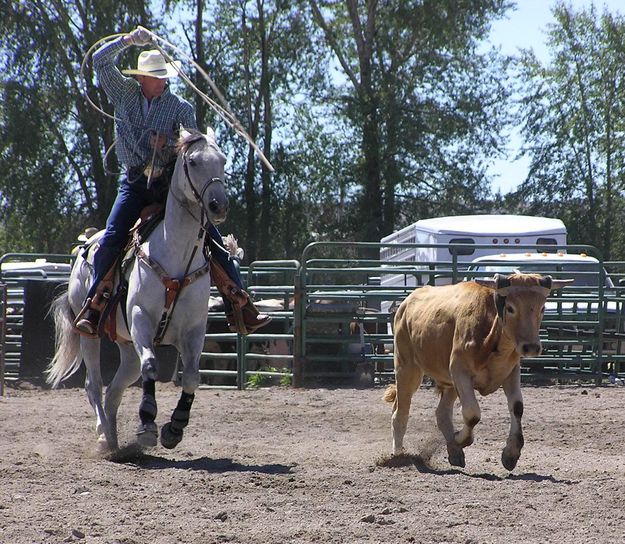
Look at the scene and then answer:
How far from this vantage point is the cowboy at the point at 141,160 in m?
7.25

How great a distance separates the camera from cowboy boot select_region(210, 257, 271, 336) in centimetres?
727

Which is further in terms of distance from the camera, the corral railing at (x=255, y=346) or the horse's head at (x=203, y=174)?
the corral railing at (x=255, y=346)

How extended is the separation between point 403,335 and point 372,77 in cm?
2185

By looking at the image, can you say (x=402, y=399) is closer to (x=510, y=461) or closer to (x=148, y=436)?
(x=510, y=461)

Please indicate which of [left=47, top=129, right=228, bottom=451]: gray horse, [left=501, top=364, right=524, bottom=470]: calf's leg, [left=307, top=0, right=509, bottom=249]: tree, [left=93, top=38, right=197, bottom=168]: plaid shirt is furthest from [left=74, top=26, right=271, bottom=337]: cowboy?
[left=307, top=0, right=509, bottom=249]: tree

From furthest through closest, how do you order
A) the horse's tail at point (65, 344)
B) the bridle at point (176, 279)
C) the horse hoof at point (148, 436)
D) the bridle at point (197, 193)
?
the horse's tail at point (65, 344), the bridle at point (176, 279), the bridle at point (197, 193), the horse hoof at point (148, 436)


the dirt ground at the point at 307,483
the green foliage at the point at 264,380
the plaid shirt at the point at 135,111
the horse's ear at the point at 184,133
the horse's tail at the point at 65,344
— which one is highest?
the plaid shirt at the point at 135,111

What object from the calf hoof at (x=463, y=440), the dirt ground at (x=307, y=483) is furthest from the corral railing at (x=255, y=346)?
the calf hoof at (x=463, y=440)

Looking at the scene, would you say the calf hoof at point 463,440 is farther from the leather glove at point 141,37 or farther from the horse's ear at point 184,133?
the leather glove at point 141,37

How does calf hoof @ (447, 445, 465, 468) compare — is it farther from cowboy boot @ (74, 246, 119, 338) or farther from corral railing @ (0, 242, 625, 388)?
corral railing @ (0, 242, 625, 388)

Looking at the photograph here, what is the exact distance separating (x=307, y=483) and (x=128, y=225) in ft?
7.94

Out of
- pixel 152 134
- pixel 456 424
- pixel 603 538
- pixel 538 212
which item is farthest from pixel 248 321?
pixel 538 212

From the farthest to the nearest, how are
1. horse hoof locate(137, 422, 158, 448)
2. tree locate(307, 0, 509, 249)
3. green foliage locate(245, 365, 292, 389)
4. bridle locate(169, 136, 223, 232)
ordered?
1. tree locate(307, 0, 509, 249)
2. green foliage locate(245, 365, 292, 389)
3. bridle locate(169, 136, 223, 232)
4. horse hoof locate(137, 422, 158, 448)

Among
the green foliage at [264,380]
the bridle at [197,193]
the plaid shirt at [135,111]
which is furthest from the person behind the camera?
the green foliage at [264,380]
